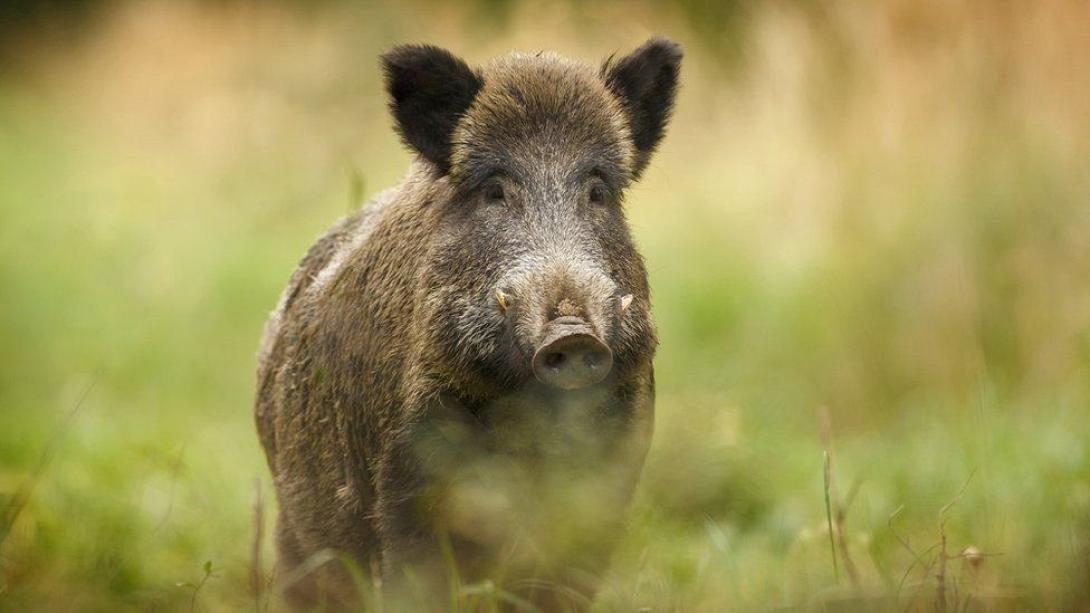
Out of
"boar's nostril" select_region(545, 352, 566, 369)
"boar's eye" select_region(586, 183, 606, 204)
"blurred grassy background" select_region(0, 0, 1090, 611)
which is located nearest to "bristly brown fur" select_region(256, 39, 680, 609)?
"boar's eye" select_region(586, 183, 606, 204)

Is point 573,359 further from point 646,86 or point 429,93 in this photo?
point 646,86

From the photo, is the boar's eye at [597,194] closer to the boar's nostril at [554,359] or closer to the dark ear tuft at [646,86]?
the dark ear tuft at [646,86]

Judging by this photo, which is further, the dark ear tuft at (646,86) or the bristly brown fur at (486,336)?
the dark ear tuft at (646,86)

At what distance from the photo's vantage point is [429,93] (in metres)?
4.45

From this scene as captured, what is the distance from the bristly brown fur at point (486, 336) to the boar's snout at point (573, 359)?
8 centimetres

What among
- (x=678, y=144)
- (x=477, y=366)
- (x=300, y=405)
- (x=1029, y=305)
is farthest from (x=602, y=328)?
(x=678, y=144)

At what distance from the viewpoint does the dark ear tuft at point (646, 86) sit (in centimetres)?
465

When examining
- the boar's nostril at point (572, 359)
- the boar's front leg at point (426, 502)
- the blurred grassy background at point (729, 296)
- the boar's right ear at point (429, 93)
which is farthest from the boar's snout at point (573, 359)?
the boar's right ear at point (429, 93)

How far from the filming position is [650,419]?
14.4 feet

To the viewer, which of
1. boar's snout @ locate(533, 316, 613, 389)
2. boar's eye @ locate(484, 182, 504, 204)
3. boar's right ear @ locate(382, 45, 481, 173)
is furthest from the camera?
boar's right ear @ locate(382, 45, 481, 173)

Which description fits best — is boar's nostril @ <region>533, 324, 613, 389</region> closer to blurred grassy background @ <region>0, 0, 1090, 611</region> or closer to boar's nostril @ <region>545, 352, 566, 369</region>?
boar's nostril @ <region>545, 352, 566, 369</region>

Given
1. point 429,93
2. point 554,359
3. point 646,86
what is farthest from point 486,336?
point 646,86

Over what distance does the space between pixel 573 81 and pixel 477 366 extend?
1001mm

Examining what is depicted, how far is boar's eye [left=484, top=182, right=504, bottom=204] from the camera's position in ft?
14.0
